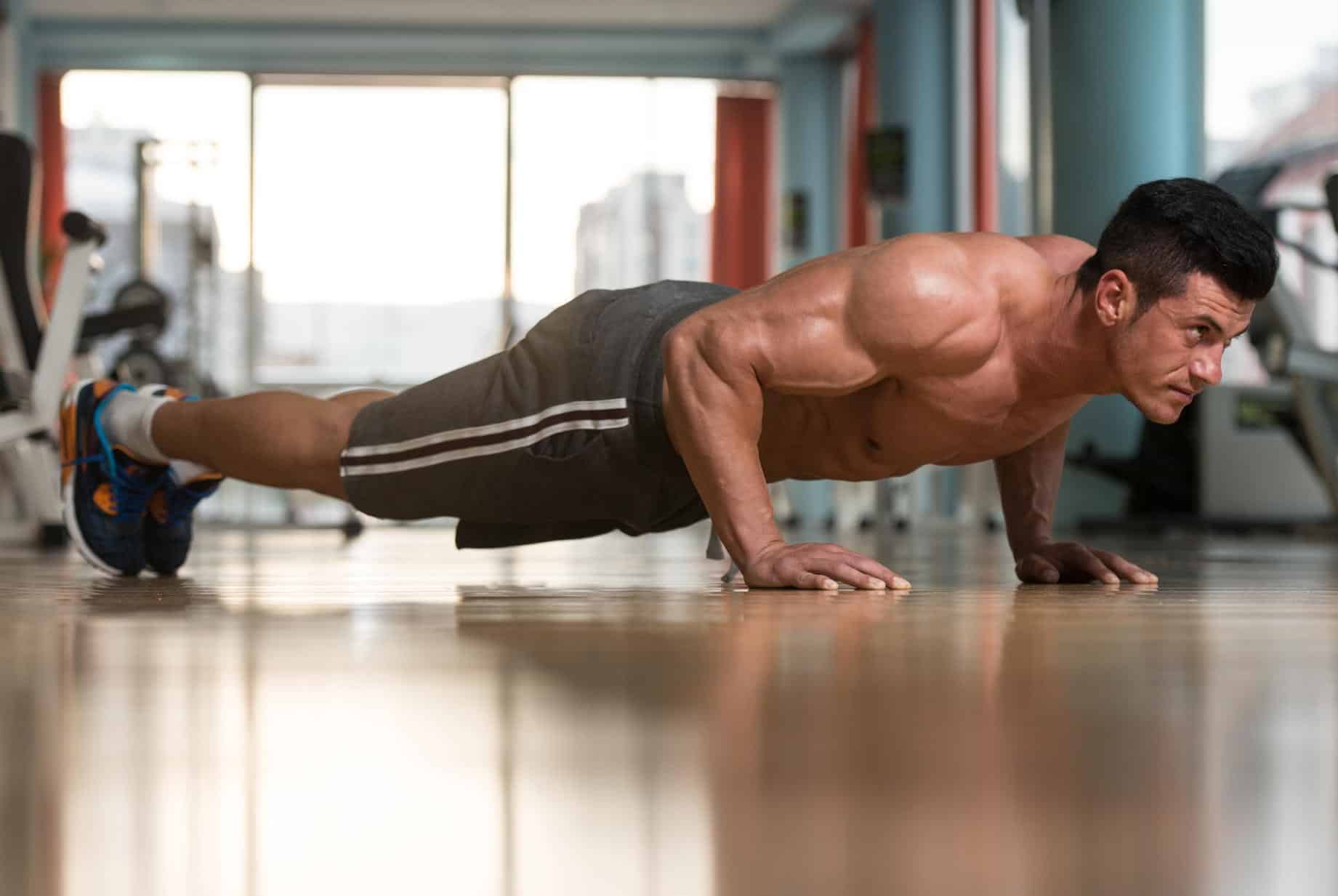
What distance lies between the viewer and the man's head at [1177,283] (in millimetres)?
1593

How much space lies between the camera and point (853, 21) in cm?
820

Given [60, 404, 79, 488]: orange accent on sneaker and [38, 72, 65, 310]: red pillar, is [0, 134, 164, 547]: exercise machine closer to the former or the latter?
[60, 404, 79, 488]: orange accent on sneaker

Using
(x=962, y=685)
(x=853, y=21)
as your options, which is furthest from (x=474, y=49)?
(x=962, y=685)

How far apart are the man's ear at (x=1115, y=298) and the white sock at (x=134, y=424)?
1264mm

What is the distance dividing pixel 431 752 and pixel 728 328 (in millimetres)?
1086

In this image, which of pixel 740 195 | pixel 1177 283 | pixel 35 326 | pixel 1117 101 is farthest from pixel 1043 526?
pixel 740 195

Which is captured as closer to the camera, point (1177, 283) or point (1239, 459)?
point (1177, 283)

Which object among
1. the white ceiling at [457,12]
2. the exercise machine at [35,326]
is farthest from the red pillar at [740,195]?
the exercise machine at [35,326]

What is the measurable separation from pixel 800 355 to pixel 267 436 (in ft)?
2.56

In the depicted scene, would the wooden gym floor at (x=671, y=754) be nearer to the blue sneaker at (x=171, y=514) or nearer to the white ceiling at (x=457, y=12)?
the blue sneaker at (x=171, y=514)

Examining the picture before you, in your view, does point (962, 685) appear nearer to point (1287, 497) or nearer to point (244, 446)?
point (244, 446)

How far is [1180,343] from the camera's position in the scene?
1625 millimetres

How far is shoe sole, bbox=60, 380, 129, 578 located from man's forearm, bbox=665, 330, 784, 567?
2.97 ft

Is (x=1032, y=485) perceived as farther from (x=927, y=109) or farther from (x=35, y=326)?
(x=927, y=109)
